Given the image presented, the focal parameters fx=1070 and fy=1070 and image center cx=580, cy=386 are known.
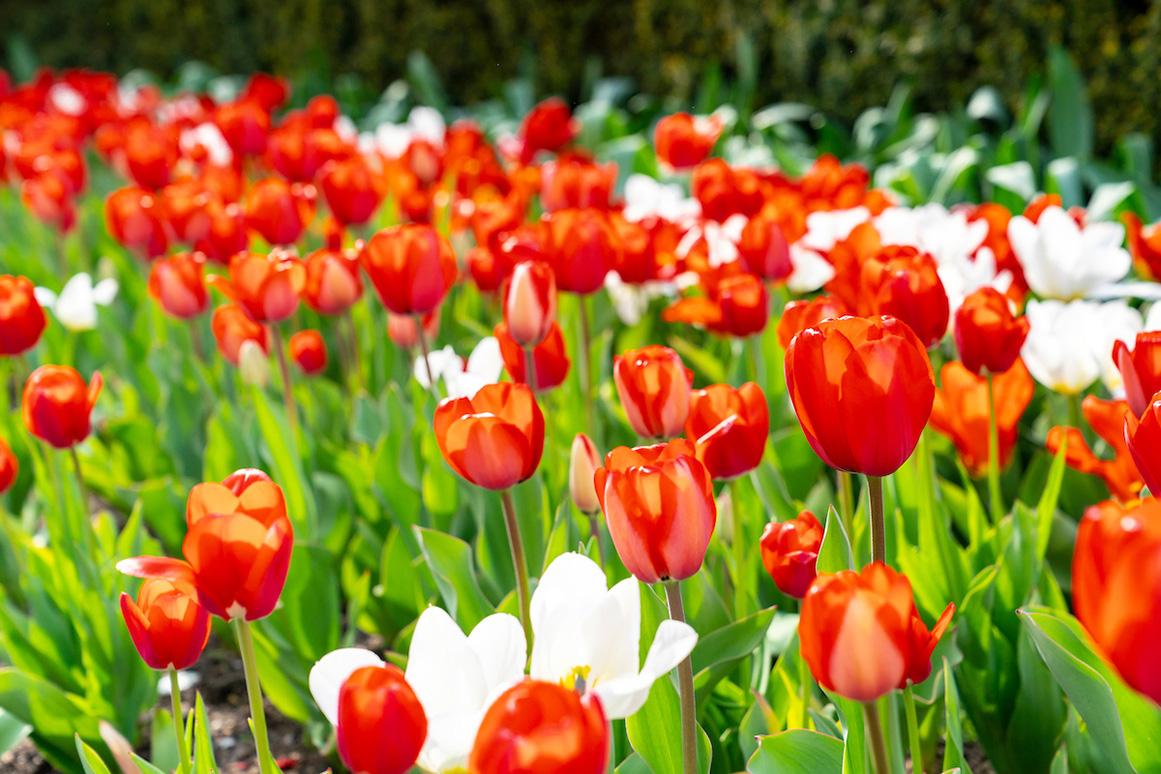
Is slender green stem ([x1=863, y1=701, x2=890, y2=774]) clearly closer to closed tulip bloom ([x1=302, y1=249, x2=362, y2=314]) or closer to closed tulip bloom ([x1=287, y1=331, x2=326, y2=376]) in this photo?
closed tulip bloom ([x1=302, y1=249, x2=362, y2=314])

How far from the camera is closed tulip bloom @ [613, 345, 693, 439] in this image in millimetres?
1152

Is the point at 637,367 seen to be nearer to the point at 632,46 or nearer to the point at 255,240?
the point at 255,240

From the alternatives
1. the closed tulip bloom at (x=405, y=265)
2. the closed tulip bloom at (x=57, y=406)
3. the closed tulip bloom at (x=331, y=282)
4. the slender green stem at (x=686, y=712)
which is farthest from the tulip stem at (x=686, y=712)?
the closed tulip bloom at (x=331, y=282)

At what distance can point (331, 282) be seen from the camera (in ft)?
5.95

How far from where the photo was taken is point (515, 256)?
1.70 metres

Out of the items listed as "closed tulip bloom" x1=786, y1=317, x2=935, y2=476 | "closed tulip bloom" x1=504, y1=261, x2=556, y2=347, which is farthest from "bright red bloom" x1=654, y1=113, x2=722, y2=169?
"closed tulip bloom" x1=786, y1=317, x2=935, y2=476

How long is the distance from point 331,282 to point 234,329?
0.21m

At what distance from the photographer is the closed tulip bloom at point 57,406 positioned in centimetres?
137

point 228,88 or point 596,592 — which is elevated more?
point 596,592

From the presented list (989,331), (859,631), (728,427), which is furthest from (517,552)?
(989,331)

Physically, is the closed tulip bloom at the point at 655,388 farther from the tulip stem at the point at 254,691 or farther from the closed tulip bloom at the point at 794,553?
the tulip stem at the point at 254,691

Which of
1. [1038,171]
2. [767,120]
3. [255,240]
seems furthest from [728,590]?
[767,120]

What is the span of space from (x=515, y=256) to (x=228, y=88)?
509 centimetres

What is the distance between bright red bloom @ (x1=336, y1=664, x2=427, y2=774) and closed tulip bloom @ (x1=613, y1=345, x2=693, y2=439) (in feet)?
1.77
